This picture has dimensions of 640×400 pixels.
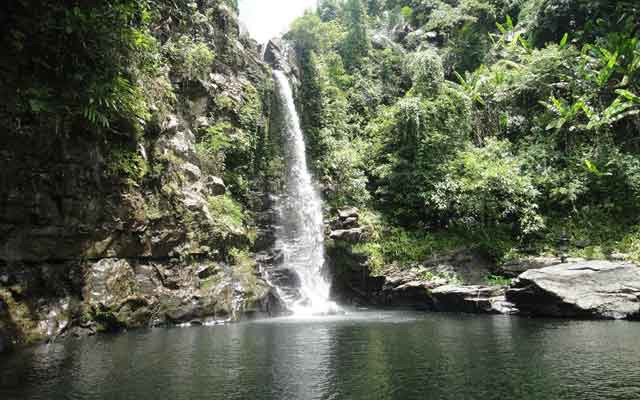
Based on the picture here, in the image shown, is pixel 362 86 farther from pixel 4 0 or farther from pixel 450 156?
pixel 4 0

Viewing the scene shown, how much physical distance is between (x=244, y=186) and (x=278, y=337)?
9.58 metres

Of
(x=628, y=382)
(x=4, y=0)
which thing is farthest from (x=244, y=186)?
(x=628, y=382)

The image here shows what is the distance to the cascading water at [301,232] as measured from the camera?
1694cm

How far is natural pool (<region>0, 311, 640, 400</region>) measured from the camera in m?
5.09

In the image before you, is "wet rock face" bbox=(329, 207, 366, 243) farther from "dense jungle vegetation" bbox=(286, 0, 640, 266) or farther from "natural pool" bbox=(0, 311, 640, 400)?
"natural pool" bbox=(0, 311, 640, 400)

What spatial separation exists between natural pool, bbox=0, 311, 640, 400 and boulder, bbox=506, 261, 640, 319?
116cm

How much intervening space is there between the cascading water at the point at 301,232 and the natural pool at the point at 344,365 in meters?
6.79

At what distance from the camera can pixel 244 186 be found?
17.9 m

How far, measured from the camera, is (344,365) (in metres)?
6.47

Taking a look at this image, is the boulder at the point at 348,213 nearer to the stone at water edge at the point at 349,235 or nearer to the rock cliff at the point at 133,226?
the stone at water edge at the point at 349,235

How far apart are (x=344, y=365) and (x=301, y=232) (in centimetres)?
1234

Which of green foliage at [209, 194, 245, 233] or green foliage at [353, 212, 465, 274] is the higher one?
green foliage at [209, 194, 245, 233]

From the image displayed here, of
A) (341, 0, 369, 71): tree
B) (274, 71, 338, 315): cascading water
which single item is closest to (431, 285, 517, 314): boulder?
(274, 71, 338, 315): cascading water

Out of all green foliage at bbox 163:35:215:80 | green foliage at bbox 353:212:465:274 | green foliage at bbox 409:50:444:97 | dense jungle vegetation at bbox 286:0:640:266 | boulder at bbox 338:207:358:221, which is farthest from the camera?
green foliage at bbox 409:50:444:97
